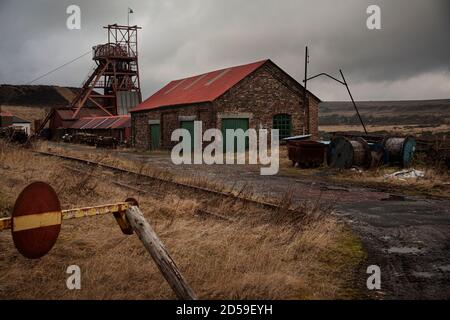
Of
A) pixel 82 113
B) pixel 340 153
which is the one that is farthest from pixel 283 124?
pixel 82 113

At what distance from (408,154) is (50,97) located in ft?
311

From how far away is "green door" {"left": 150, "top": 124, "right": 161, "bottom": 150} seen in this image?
1106 inches

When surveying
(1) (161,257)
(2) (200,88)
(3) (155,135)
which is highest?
(2) (200,88)

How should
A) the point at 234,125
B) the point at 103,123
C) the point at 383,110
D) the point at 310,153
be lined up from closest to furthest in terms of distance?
the point at 310,153 < the point at 234,125 < the point at 103,123 < the point at 383,110

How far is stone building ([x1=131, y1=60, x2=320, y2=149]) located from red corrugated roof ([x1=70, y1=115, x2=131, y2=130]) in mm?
8812

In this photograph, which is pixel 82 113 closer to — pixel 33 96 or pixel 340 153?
pixel 340 153

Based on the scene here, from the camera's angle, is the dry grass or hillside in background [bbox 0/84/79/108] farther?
hillside in background [bbox 0/84/79/108]

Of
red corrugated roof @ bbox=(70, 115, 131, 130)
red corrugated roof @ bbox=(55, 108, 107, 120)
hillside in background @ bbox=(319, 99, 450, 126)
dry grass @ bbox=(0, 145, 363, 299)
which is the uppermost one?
hillside in background @ bbox=(319, 99, 450, 126)

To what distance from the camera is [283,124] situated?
985 inches

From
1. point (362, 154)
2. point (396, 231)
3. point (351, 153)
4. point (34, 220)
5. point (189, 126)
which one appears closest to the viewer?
point (34, 220)

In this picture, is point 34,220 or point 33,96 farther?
point 33,96

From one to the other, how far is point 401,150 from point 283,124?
1067 centimetres

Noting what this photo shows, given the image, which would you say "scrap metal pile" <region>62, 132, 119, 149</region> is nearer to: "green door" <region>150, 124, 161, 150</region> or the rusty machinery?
"green door" <region>150, 124, 161, 150</region>

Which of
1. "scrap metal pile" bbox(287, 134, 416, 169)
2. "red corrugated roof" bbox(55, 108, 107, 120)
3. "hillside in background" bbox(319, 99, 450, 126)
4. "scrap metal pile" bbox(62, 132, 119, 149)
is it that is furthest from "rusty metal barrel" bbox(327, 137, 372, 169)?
"hillside in background" bbox(319, 99, 450, 126)
